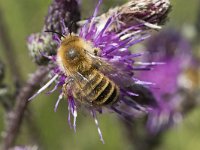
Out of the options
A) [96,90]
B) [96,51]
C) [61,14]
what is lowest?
[96,90]

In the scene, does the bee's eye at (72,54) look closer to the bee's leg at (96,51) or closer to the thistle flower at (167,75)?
the bee's leg at (96,51)

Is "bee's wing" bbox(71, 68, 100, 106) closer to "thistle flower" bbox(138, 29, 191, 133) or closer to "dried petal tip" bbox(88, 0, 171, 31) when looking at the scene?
"dried petal tip" bbox(88, 0, 171, 31)

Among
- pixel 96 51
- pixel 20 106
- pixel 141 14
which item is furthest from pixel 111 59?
pixel 20 106

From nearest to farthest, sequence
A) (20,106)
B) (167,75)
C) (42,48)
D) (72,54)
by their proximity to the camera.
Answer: (72,54) < (42,48) < (20,106) < (167,75)

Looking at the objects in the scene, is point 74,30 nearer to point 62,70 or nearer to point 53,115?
point 62,70

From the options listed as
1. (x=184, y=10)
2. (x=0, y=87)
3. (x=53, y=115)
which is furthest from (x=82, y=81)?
(x=184, y=10)

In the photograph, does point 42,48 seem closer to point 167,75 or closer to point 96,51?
point 96,51

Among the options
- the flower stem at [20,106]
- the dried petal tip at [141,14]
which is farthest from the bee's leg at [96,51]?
the flower stem at [20,106]
